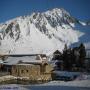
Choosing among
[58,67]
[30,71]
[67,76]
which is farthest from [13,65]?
[58,67]

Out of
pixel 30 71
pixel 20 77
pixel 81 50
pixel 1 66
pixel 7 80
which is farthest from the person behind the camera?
pixel 81 50

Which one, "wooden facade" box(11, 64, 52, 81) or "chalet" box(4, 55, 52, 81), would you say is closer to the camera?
"chalet" box(4, 55, 52, 81)

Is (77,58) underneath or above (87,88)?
above

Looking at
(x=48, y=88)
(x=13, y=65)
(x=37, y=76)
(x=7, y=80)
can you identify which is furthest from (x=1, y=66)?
(x=48, y=88)

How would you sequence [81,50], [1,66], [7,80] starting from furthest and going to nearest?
[81,50], [1,66], [7,80]

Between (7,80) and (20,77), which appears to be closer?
(7,80)

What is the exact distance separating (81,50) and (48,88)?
3106cm

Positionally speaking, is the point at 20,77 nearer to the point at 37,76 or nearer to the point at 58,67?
the point at 37,76

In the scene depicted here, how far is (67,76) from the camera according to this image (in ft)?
124

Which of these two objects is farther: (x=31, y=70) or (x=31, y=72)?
(x=31, y=70)

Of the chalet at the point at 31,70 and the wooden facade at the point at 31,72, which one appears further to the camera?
the wooden facade at the point at 31,72

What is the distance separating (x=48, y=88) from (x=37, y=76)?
13779 mm

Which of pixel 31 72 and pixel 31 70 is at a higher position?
pixel 31 70

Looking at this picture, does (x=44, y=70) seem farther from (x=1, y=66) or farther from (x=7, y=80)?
(x=7, y=80)
